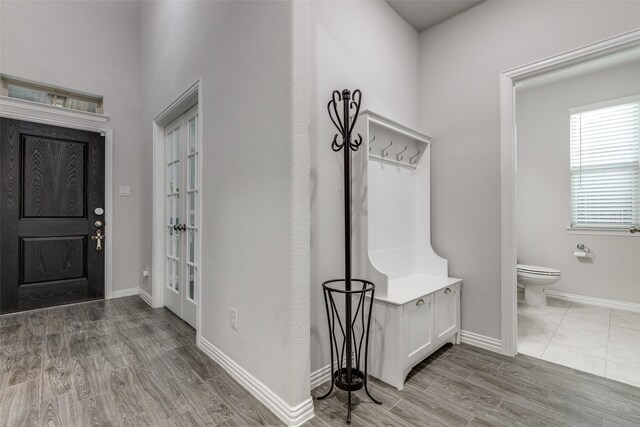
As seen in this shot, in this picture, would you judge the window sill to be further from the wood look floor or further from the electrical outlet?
the electrical outlet

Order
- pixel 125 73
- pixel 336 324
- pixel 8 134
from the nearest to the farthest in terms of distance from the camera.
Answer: pixel 336 324 < pixel 8 134 < pixel 125 73

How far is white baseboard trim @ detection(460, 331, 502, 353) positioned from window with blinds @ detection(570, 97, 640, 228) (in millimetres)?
2330

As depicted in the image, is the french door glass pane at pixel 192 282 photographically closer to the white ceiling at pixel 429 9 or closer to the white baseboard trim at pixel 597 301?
the white ceiling at pixel 429 9

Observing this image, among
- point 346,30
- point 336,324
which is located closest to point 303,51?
point 346,30

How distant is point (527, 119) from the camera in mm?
3859

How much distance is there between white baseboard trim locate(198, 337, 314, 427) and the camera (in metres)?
1.44

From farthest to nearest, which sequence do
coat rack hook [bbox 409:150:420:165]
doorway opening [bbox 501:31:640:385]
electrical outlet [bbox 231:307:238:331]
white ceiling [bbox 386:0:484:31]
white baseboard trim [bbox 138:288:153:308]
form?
white baseboard trim [bbox 138:288:153:308] < doorway opening [bbox 501:31:640:385] < coat rack hook [bbox 409:150:420:165] < white ceiling [bbox 386:0:484:31] < electrical outlet [bbox 231:307:238:331]

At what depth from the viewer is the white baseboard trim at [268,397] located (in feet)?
4.71

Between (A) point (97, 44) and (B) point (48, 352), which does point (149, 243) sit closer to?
(B) point (48, 352)

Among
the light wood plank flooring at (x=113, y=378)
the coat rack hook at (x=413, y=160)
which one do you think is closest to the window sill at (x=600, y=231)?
the coat rack hook at (x=413, y=160)

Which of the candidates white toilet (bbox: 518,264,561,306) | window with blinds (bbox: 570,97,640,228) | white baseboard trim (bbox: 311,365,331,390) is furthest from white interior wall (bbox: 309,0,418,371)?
window with blinds (bbox: 570,97,640,228)

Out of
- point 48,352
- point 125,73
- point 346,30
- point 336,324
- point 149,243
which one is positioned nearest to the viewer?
point 336,324

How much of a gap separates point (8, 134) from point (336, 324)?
3799 millimetres

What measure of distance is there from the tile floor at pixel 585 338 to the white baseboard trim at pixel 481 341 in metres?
0.20
